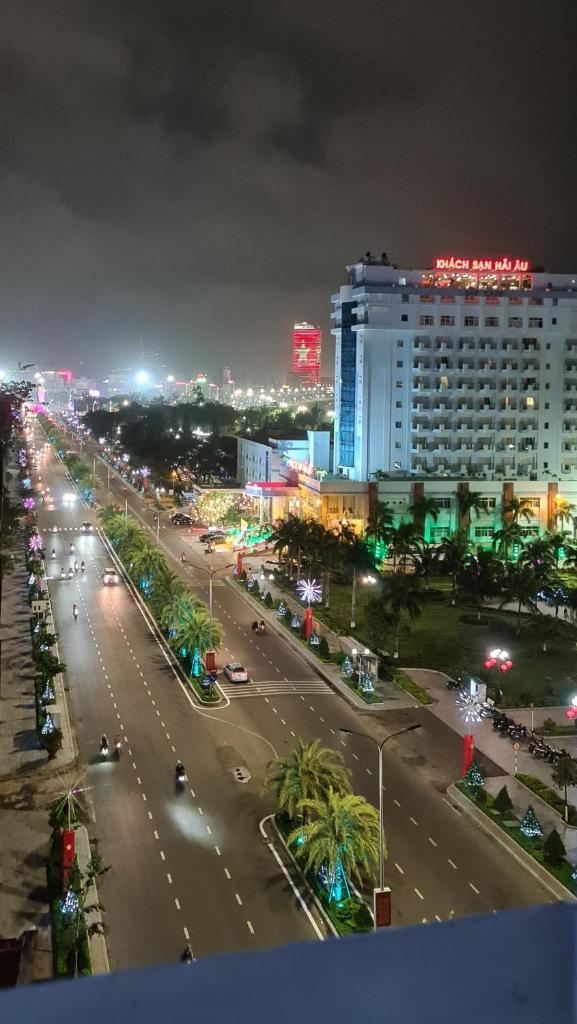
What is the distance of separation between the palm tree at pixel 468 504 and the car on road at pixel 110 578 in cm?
2541

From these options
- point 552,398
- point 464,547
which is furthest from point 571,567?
point 552,398

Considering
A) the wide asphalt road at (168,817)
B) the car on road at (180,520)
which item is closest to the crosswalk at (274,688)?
the wide asphalt road at (168,817)

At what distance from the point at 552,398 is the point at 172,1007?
70253 mm

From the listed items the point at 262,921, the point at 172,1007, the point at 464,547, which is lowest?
the point at 262,921

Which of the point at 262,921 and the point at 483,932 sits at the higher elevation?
the point at 483,932

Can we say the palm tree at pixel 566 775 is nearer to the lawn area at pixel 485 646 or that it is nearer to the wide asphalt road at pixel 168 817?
the wide asphalt road at pixel 168 817

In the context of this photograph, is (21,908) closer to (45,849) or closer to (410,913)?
(45,849)

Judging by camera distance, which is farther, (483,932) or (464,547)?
(464,547)

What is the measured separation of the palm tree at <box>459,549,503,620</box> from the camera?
47906mm

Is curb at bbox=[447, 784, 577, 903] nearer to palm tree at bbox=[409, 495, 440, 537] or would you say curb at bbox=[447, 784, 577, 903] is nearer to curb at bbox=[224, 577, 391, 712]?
curb at bbox=[224, 577, 391, 712]

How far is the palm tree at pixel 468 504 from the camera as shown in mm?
64375

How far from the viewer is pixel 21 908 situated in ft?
62.2

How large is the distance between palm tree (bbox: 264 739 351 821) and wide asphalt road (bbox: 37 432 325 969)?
1358 mm

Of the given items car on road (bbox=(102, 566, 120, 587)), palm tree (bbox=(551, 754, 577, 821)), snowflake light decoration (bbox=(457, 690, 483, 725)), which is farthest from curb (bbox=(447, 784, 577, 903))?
car on road (bbox=(102, 566, 120, 587))
